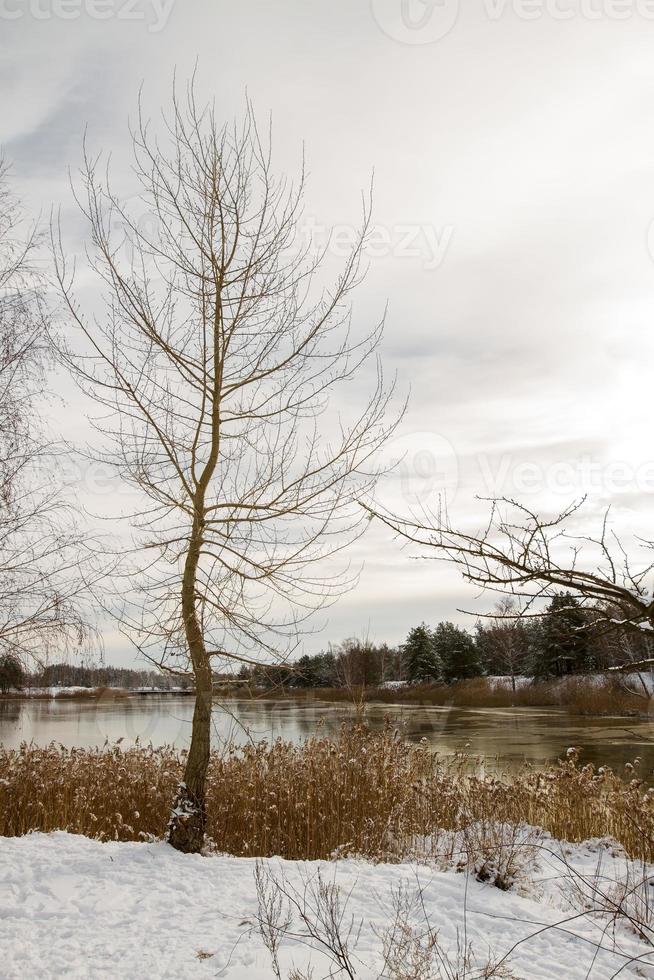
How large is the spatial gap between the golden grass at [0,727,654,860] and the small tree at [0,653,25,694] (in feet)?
3.24

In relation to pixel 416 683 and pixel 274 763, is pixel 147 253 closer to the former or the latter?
pixel 274 763

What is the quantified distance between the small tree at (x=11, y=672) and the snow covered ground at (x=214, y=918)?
1.80m

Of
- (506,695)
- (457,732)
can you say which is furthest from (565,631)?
(506,695)

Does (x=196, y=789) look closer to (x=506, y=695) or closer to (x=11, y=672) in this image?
(x=11, y=672)

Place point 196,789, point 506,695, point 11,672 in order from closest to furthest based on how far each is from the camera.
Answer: point 196,789
point 11,672
point 506,695

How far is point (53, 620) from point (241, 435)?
2709 millimetres

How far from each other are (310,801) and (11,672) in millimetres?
3475

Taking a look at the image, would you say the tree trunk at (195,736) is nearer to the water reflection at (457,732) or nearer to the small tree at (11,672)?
the small tree at (11,672)

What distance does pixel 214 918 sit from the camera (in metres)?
4.07

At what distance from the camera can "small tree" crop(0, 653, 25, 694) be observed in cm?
693

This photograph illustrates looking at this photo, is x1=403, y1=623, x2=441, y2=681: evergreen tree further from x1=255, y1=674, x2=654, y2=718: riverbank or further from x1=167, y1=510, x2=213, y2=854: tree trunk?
x1=167, y1=510, x2=213, y2=854: tree trunk

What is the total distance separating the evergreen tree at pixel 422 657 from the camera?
42.5 metres

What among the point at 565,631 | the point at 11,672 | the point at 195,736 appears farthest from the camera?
the point at 11,672

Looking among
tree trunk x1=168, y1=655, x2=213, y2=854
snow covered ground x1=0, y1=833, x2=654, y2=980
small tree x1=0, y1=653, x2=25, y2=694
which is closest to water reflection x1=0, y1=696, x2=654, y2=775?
tree trunk x1=168, y1=655, x2=213, y2=854
